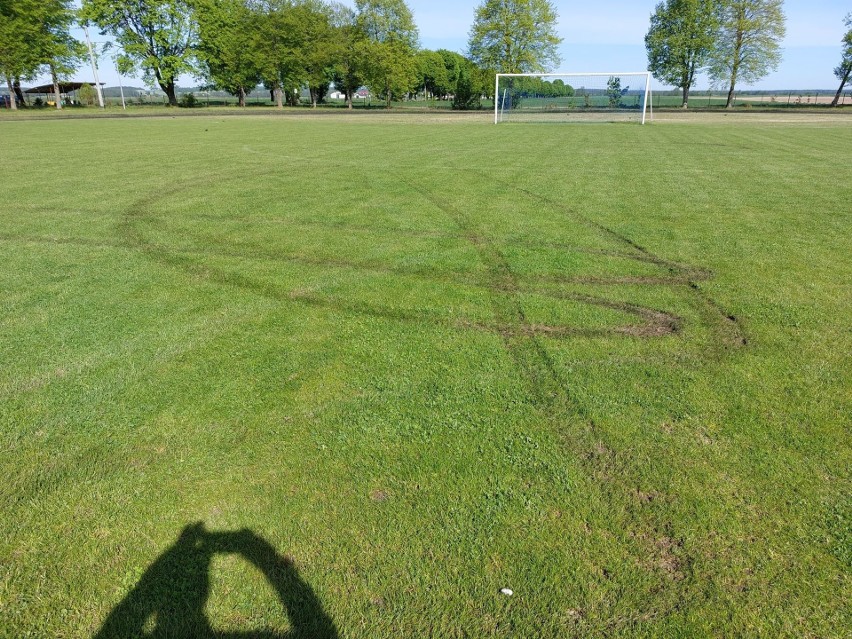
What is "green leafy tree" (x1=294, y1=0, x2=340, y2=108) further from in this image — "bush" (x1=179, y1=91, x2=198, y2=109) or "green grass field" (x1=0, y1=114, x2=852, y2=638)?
"green grass field" (x1=0, y1=114, x2=852, y2=638)

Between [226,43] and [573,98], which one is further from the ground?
[226,43]

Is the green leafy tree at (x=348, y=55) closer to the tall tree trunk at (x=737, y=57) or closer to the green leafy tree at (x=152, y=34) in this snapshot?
the green leafy tree at (x=152, y=34)

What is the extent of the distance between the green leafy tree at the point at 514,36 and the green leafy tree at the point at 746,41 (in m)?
18.2

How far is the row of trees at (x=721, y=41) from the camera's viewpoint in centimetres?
5741

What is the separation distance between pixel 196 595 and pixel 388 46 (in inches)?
2886

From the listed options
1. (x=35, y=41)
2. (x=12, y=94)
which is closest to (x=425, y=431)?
(x=35, y=41)

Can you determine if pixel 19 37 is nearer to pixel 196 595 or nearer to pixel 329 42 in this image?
pixel 329 42

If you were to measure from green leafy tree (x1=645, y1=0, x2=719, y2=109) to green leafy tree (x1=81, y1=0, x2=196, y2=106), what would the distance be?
186 ft

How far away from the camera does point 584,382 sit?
414 centimetres

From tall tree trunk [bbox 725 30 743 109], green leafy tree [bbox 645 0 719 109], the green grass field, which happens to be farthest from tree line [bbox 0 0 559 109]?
the green grass field

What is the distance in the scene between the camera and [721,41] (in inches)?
2375

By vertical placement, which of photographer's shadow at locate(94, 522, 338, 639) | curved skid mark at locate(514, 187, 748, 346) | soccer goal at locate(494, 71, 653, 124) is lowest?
photographer's shadow at locate(94, 522, 338, 639)

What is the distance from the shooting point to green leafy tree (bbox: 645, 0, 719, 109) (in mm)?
60719

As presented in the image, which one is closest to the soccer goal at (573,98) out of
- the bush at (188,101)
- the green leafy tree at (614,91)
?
the green leafy tree at (614,91)
